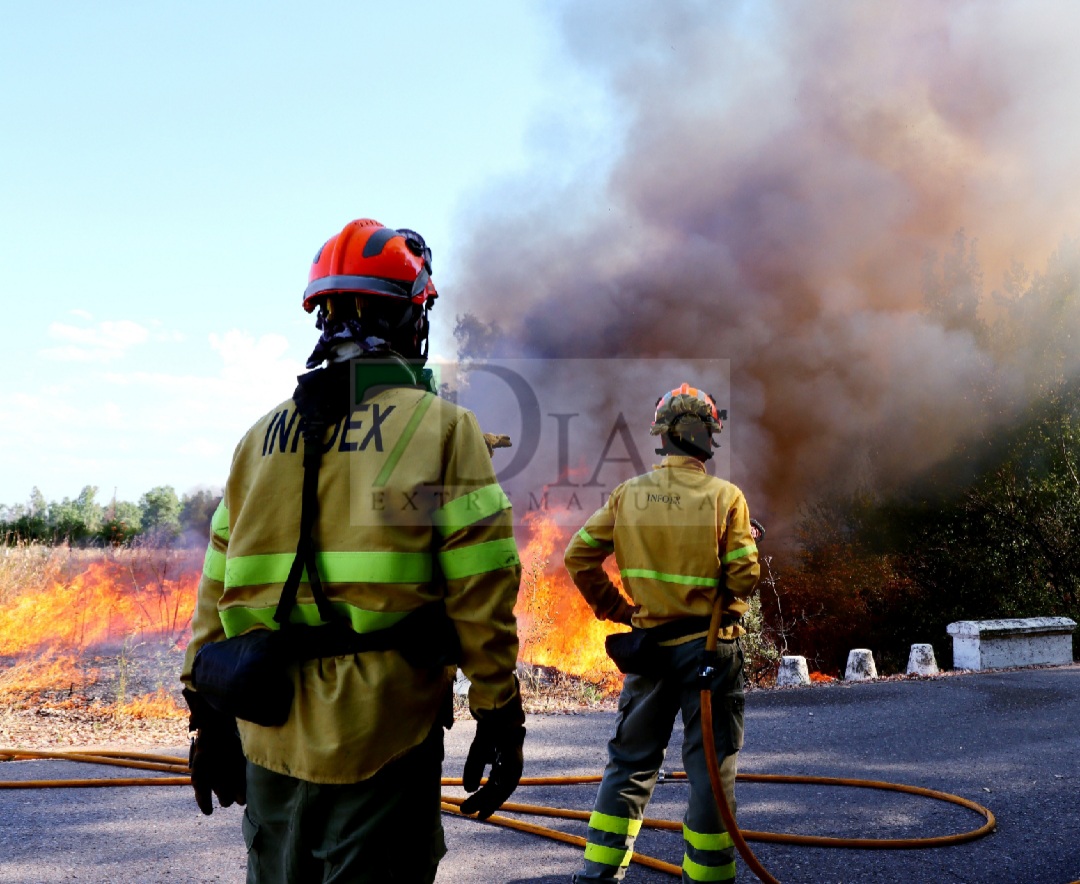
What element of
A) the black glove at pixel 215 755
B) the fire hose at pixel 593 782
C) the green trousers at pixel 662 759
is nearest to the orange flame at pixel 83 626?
the fire hose at pixel 593 782

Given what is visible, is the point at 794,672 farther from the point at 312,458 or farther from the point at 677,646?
the point at 312,458

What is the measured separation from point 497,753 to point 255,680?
0.53 meters

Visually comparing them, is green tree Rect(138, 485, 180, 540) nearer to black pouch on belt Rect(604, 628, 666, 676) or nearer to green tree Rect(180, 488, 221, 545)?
green tree Rect(180, 488, 221, 545)

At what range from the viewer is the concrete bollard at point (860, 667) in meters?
9.33

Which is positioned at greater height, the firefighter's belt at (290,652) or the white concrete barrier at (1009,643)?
the firefighter's belt at (290,652)

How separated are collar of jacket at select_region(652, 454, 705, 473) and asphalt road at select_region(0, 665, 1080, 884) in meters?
1.63

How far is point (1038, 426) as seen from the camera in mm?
17000

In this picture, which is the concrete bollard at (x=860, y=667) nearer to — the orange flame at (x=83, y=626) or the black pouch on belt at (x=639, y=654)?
the orange flame at (x=83, y=626)

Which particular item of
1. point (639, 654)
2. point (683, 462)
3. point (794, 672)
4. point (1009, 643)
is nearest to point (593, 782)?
point (639, 654)

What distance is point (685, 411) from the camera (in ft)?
11.9

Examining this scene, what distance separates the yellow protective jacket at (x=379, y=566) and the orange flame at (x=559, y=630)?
6.68m

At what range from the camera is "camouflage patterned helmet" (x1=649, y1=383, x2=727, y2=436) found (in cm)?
361

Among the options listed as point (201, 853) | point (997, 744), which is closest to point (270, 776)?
point (201, 853)

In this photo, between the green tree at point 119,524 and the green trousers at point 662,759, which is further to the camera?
the green tree at point 119,524
